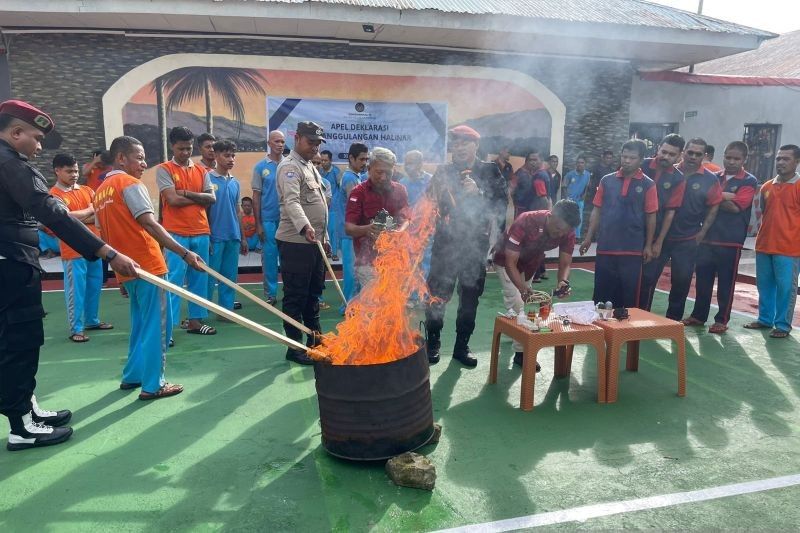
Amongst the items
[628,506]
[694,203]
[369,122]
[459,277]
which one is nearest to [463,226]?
[459,277]

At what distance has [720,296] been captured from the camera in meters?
6.59

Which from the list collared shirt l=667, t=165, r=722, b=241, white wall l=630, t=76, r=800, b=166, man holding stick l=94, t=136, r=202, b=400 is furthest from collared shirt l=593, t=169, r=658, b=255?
white wall l=630, t=76, r=800, b=166

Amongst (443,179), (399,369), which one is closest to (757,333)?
(443,179)

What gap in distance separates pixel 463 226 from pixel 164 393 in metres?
3.00

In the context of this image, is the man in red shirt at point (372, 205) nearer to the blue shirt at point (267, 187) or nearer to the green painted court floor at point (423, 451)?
the green painted court floor at point (423, 451)

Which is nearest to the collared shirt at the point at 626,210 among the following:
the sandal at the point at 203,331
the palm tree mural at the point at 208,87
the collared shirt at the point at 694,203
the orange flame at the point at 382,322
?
the collared shirt at the point at 694,203

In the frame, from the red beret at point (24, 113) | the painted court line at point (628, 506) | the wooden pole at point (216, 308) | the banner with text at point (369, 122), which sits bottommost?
the painted court line at point (628, 506)

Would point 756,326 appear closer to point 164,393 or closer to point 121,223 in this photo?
point 164,393

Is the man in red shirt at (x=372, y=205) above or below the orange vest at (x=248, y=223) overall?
above

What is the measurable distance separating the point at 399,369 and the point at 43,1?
8999mm

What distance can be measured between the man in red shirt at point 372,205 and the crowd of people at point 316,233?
0.04ft

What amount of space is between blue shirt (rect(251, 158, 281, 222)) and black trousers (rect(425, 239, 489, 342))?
2.73 m

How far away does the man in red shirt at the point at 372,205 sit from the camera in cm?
488

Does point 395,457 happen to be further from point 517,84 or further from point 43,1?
point 517,84
